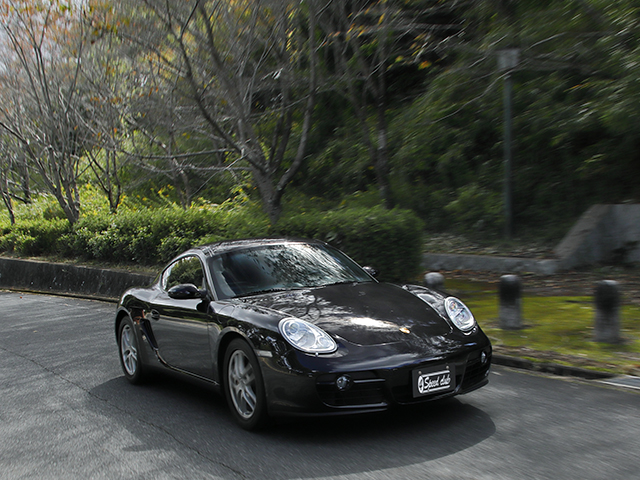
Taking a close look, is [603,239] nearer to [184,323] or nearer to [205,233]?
[205,233]

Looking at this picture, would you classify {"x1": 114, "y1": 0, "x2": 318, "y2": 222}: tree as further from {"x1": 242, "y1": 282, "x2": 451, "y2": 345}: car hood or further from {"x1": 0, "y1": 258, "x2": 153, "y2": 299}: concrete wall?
{"x1": 242, "y1": 282, "x2": 451, "y2": 345}: car hood

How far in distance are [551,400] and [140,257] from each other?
14514 mm

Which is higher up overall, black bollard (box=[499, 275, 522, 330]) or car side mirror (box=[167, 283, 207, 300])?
car side mirror (box=[167, 283, 207, 300])

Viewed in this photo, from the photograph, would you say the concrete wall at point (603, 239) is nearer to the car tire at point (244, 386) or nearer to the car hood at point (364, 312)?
the car hood at point (364, 312)

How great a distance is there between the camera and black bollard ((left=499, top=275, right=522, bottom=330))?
26.0 feet

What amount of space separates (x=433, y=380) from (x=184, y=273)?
2.73 meters

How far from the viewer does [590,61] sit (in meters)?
13.0

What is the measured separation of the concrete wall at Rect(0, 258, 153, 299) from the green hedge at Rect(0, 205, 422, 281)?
0.91 meters

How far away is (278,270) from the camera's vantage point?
562 cm

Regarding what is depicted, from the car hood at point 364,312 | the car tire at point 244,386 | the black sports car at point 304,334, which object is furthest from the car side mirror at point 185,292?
the car tire at point 244,386

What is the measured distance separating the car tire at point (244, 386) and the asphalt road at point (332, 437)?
13cm

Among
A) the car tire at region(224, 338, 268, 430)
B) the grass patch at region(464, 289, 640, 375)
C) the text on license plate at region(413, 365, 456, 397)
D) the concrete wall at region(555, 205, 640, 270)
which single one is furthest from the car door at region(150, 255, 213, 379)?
the concrete wall at region(555, 205, 640, 270)

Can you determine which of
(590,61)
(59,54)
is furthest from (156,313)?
(59,54)

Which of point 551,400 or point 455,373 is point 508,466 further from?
point 551,400
